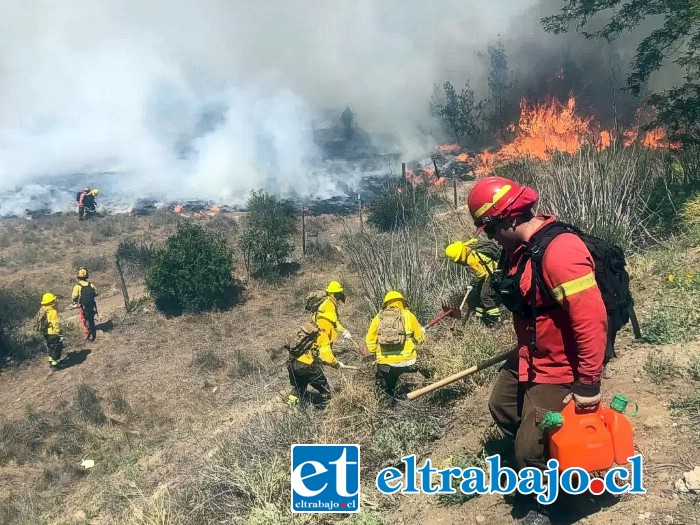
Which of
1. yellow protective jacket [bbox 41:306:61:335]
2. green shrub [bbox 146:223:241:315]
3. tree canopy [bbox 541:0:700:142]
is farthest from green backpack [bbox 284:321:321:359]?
green shrub [bbox 146:223:241:315]

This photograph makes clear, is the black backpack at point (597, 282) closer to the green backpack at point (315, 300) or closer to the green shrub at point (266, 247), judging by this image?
the green backpack at point (315, 300)

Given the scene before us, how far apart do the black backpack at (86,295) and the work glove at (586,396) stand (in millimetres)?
11550

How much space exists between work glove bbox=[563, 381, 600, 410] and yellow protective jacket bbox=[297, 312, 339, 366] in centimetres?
353

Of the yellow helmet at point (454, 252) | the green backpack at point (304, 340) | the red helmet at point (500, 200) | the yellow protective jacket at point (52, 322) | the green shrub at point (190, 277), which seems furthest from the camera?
the green shrub at point (190, 277)

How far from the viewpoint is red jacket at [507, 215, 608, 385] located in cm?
237

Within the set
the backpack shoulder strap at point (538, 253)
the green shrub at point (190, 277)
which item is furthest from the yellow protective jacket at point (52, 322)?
the backpack shoulder strap at point (538, 253)

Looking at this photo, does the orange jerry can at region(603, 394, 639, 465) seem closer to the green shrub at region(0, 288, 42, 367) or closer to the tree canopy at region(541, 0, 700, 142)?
the tree canopy at region(541, 0, 700, 142)

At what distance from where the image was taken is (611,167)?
6.88 meters

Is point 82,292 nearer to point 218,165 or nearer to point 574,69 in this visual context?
point 218,165

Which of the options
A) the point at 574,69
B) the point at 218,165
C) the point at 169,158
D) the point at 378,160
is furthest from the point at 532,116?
the point at 169,158

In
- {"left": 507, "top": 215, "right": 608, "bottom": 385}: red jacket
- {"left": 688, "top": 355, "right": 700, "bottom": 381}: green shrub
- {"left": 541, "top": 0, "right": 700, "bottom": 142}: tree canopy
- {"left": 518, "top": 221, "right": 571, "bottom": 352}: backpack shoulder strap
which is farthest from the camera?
{"left": 541, "top": 0, "right": 700, "bottom": 142}: tree canopy

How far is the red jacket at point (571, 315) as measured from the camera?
2373mm

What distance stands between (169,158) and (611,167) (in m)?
35.6

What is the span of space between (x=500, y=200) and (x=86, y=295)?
1132 centimetres
